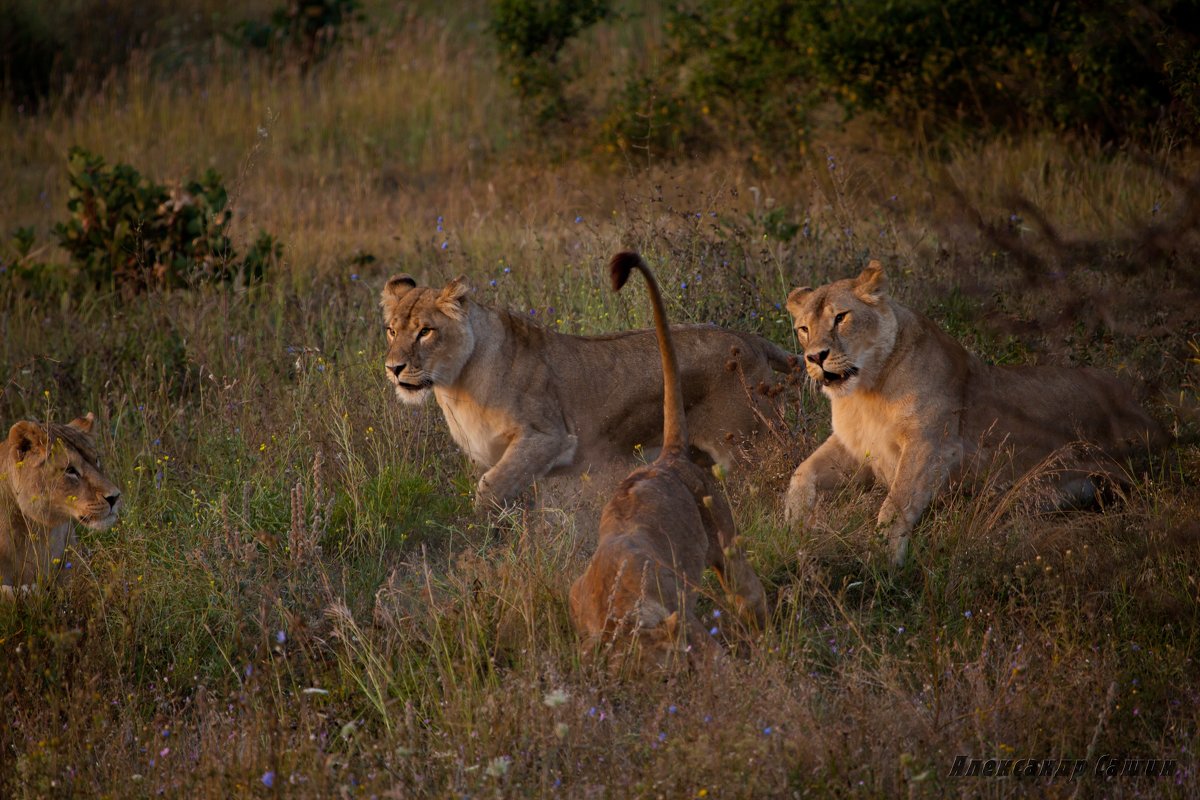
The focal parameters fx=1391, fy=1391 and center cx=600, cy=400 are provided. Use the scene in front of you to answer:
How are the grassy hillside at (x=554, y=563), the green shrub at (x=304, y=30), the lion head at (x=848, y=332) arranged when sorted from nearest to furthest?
the grassy hillside at (x=554, y=563), the lion head at (x=848, y=332), the green shrub at (x=304, y=30)

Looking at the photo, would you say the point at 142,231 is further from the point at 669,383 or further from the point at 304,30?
the point at 304,30

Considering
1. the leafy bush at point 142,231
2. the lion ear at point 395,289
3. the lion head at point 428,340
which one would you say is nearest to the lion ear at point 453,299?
the lion head at point 428,340

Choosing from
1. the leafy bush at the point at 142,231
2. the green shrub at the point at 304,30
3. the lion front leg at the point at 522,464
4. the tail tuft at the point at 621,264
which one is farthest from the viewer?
the green shrub at the point at 304,30

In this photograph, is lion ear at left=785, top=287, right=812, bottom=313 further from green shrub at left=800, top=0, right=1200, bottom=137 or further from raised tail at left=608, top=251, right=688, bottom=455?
green shrub at left=800, top=0, right=1200, bottom=137

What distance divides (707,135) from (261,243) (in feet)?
15.0

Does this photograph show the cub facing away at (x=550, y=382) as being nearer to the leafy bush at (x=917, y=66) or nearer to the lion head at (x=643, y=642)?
the lion head at (x=643, y=642)

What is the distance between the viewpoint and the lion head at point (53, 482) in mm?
5832

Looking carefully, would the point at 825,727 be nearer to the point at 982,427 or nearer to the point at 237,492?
the point at 982,427

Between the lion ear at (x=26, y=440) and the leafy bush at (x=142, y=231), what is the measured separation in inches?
151

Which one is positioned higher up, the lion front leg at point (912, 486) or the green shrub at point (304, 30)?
the green shrub at point (304, 30)

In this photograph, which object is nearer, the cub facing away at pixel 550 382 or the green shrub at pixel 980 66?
the cub facing away at pixel 550 382

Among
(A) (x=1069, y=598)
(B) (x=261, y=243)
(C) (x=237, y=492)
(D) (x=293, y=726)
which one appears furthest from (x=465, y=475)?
(B) (x=261, y=243)

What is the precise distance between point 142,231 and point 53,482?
4.48 metres

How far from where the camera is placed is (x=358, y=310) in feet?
30.3
